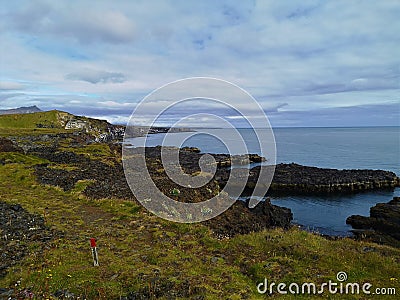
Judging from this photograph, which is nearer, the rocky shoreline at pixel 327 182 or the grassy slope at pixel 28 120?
the rocky shoreline at pixel 327 182

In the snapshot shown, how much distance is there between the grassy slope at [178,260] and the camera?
36.6 ft

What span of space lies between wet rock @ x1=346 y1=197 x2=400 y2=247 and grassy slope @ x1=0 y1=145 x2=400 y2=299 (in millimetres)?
16906

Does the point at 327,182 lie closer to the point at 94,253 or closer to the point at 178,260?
the point at 178,260

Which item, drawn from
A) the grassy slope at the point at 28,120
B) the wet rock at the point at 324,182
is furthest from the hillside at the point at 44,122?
the wet rock at the point at 324,182

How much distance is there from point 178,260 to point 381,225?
31.8 meters

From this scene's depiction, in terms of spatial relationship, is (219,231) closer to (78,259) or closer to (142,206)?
(142,206)

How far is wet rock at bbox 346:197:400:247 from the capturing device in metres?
29.3

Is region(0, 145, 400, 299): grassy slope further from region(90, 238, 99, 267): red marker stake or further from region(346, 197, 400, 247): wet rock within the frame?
region(346, 197, 400, 247): wet rock

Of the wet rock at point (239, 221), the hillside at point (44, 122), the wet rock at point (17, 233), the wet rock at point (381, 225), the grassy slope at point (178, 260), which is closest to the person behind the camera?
the grassy slope at point (178, 260)

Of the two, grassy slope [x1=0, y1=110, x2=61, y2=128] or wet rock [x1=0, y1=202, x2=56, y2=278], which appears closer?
wet rock [x1=0, y1=202, x2=56, y2=278]

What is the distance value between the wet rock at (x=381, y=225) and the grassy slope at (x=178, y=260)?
16906 millimetres

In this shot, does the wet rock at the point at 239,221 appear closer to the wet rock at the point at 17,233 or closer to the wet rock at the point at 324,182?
the wet rock at the point at 17,233

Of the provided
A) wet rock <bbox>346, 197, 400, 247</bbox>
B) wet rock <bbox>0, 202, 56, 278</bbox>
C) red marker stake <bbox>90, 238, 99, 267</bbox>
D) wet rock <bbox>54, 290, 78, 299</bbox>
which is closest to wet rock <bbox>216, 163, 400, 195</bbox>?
wet rock <bbox>346, 197, 400, 247</bbox>

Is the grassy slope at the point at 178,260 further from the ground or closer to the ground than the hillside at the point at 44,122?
closer to the ground
